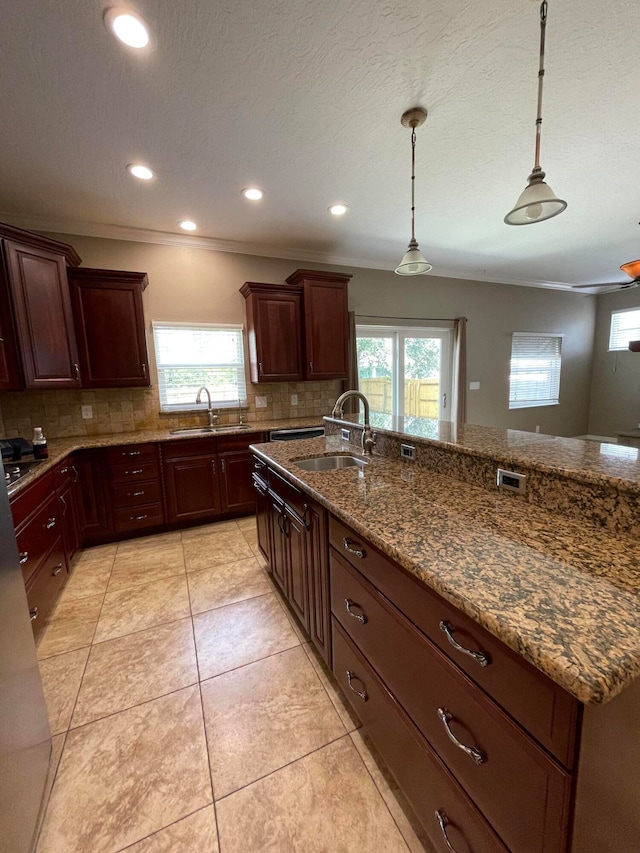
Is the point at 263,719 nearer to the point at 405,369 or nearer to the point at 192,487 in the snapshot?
the point at 192,487

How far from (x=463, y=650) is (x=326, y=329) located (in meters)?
3.36

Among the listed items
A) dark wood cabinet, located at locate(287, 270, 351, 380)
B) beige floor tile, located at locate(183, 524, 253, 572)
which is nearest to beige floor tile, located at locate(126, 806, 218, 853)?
beige floor tile, located at locate(183, 524, 253, 572)

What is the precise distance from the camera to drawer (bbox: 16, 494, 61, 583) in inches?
70.1

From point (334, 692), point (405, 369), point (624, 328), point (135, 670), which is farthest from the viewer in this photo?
point (624, 328)

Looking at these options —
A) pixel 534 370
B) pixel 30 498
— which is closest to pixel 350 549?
pixel 30 498

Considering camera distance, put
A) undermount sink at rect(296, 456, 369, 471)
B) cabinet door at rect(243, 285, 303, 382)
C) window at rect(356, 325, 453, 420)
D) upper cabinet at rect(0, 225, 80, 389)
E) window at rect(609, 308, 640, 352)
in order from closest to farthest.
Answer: undermount sink at rect(296, 456, 369, 471) → upper cabinet at rect(0, 225, 80, 389) → cabinet door at rect(243, 285, 303, 382) → window at rect(356, 325, 453, 420) → window at rect(609, 308, 640, 352)

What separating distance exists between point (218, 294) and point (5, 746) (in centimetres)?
354

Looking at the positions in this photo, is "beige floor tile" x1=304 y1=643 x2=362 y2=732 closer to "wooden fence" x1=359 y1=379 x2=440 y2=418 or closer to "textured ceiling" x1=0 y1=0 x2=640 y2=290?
"textured ceiling" x1=0 y1=0 x2=640 y2=290

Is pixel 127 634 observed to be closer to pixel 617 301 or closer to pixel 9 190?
pixel 9 190

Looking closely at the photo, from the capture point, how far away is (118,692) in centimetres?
158

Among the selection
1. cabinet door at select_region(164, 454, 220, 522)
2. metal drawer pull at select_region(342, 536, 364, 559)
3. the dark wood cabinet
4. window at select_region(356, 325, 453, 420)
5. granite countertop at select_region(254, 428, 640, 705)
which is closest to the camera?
granite countertop at select_region(254, 428, 640, 705)

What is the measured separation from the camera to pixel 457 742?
2.70 ft

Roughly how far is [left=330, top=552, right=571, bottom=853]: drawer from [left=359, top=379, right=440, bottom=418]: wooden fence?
3.57m

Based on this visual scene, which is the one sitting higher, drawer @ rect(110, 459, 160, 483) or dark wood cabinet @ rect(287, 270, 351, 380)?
dark wood cabinet @ rect(287, 270, 351, 380)
